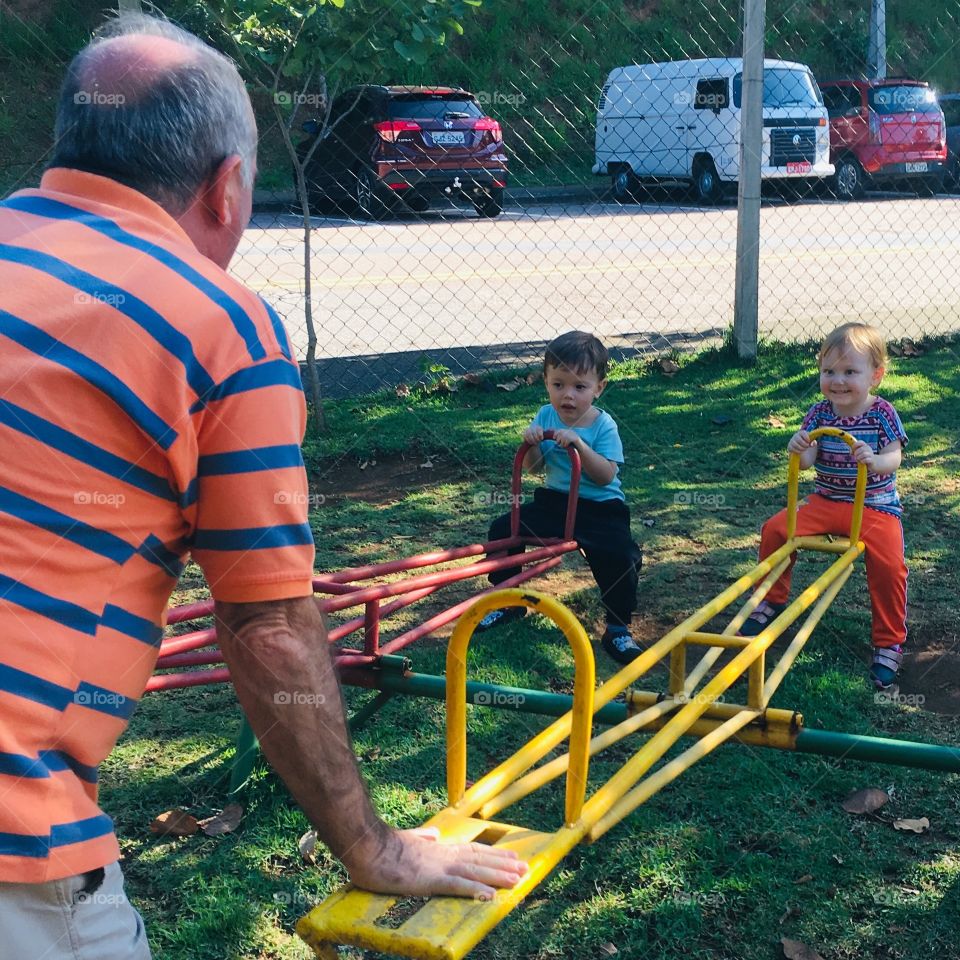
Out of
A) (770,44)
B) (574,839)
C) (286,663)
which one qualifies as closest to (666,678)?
(574,839)

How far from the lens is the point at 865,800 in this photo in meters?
3.24

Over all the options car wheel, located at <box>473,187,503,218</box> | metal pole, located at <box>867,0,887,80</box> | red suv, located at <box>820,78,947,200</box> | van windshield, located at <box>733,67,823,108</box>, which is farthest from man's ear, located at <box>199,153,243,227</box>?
metal pole, located at <box>867,0,887,80</box>

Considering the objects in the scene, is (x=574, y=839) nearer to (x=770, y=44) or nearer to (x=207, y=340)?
(x=207, y=340)

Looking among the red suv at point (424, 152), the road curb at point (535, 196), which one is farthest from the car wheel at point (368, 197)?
the road curb at point (535, 196)

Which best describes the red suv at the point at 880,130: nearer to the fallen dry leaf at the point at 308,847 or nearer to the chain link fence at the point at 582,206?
the chain link fence at the point at 582,206

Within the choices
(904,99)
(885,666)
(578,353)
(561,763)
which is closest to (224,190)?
(561,763)

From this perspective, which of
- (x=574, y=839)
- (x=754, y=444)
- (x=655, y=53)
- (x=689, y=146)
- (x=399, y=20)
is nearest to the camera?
(x=574, y=839)

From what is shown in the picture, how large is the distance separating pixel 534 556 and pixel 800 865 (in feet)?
4.85

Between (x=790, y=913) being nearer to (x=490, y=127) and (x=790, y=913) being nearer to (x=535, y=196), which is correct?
(x=490, y=127)

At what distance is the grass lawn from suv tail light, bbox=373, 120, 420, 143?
23.2ft

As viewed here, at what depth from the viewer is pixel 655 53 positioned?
22203 millimetres

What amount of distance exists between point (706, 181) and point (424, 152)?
550 centimetres

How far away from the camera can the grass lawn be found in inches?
109

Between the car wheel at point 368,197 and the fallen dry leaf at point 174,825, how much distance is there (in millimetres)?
9435
